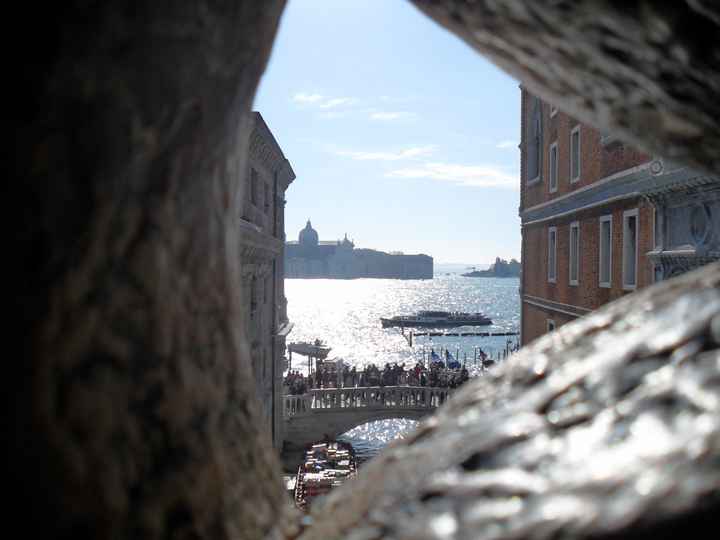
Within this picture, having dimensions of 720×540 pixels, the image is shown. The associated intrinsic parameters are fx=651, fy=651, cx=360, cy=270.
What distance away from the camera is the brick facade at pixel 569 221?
15891 millimetres

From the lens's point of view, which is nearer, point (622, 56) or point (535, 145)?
point (622, 56)

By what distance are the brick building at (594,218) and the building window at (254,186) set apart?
31.3ft

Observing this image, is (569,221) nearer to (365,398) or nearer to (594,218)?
(594,218)

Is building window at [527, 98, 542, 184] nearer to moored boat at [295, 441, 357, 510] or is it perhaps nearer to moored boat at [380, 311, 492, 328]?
moored boat at [295, 441, 357, 510]

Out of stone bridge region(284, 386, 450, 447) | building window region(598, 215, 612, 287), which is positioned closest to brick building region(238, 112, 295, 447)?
stone bridge region(284, 386, 450, 447)

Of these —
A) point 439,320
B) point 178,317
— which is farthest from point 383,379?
point 439,320

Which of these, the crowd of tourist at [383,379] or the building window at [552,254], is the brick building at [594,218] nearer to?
the building window at [552,254]

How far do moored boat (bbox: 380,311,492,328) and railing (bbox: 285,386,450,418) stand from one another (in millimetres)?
87169

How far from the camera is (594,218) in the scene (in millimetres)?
18562

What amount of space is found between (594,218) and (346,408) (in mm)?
17828

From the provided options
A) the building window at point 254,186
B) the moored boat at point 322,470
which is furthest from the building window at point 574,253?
the moored boat at point 322,470

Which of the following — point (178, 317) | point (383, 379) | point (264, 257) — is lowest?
point (383, 379)

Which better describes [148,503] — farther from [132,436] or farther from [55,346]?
[55,346]

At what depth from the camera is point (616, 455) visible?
1.02 m
